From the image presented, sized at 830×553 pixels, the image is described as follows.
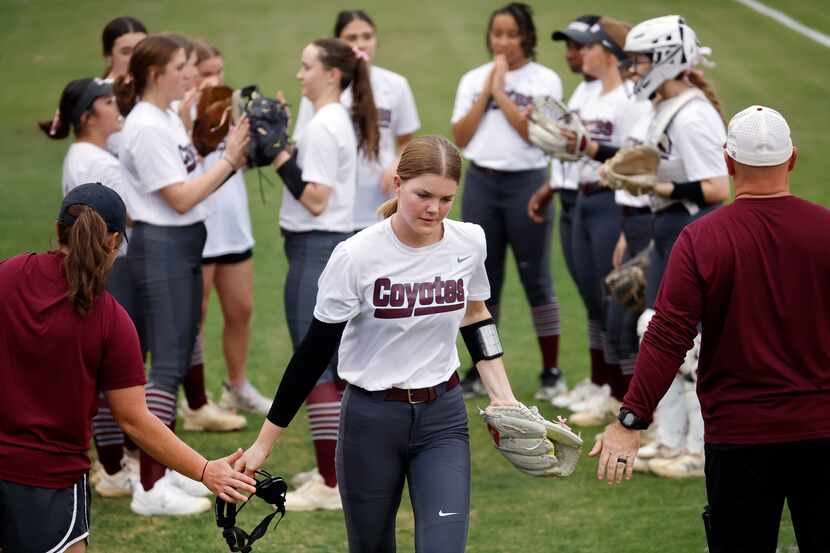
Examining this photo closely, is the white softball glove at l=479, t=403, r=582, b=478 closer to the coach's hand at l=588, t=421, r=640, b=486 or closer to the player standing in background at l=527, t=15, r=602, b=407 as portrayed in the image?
the coach's hand at l=588, t=421, r=640, b=486

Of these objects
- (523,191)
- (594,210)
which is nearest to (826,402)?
(594,210)

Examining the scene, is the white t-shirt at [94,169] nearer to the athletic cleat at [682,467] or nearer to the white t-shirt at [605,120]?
the white t-shirt at [605,120]

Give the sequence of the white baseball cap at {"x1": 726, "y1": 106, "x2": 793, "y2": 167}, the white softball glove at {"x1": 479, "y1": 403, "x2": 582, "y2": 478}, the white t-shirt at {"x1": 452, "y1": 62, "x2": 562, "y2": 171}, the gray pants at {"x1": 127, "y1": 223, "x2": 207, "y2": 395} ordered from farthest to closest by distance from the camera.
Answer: the white t-shirt at {"x1": 452, "y1": 62, "x2": 562, "y2": 171} → the gray pants at {"x1": 127, "y1": 223, "x2": 207, "y2": 395} → the white softball glove at {"x1": 479, "y1": 403, "x2": 582, "y2": 478} → the white baseball cap at {"x1": 726, "y1": 106, "x2": 793, "y2": 167}

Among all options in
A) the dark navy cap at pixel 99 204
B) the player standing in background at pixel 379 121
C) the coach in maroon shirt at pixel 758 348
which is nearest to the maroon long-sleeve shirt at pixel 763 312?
the coach in maroon shirt at pixel 758 348

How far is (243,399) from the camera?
8336mm

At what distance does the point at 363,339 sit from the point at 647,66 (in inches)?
115

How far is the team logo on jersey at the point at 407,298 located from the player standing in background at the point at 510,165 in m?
4.09

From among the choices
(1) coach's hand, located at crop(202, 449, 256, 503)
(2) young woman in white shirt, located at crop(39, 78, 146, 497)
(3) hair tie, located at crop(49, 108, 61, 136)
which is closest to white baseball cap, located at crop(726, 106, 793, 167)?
(1) coach's hand, located at crop(202, 449, 256, 503)

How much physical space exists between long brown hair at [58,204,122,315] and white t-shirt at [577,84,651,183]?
14.0 ft

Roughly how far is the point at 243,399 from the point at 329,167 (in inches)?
96.1

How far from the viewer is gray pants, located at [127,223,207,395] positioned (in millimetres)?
6277

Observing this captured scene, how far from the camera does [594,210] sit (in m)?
7.97

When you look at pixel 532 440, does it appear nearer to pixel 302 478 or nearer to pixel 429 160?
pixel 429 160

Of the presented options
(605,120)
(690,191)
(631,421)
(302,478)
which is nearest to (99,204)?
(631,421)
